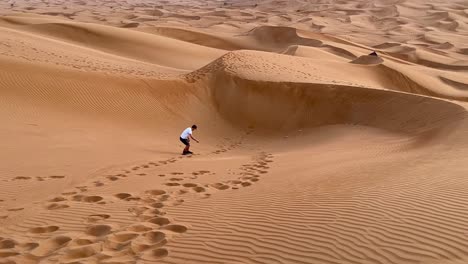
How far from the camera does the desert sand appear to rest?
433cm

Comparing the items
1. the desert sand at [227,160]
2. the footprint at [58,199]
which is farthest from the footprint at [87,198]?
the footprint at [58,199]

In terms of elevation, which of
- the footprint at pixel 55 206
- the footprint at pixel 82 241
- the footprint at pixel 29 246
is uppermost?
the footprint at pixel 82 241

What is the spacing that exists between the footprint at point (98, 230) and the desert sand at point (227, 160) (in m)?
0.03

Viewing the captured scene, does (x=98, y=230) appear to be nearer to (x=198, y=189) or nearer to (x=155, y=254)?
(x=155, y=254)

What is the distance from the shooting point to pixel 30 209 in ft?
18.6

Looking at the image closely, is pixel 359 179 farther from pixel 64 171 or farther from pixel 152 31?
pixel 152 31

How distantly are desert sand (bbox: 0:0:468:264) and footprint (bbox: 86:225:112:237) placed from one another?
0.03m

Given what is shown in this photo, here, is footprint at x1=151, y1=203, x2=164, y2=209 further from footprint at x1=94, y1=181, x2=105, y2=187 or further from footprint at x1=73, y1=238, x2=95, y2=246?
footprint at x1=94, y1=181, x2=105, y2=187

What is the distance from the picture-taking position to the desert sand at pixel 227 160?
14.2 feet

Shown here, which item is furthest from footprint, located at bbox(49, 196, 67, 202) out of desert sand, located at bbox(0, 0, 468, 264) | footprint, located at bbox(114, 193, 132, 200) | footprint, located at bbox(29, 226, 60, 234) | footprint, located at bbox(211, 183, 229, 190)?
footprint, located at bbox(211, 183, 229, 190)

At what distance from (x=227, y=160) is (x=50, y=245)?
192 inches

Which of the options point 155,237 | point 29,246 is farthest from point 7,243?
point 155,237

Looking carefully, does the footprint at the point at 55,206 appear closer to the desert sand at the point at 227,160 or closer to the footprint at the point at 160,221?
the desert sand at the point at 227,160

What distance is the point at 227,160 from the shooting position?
359 inches
